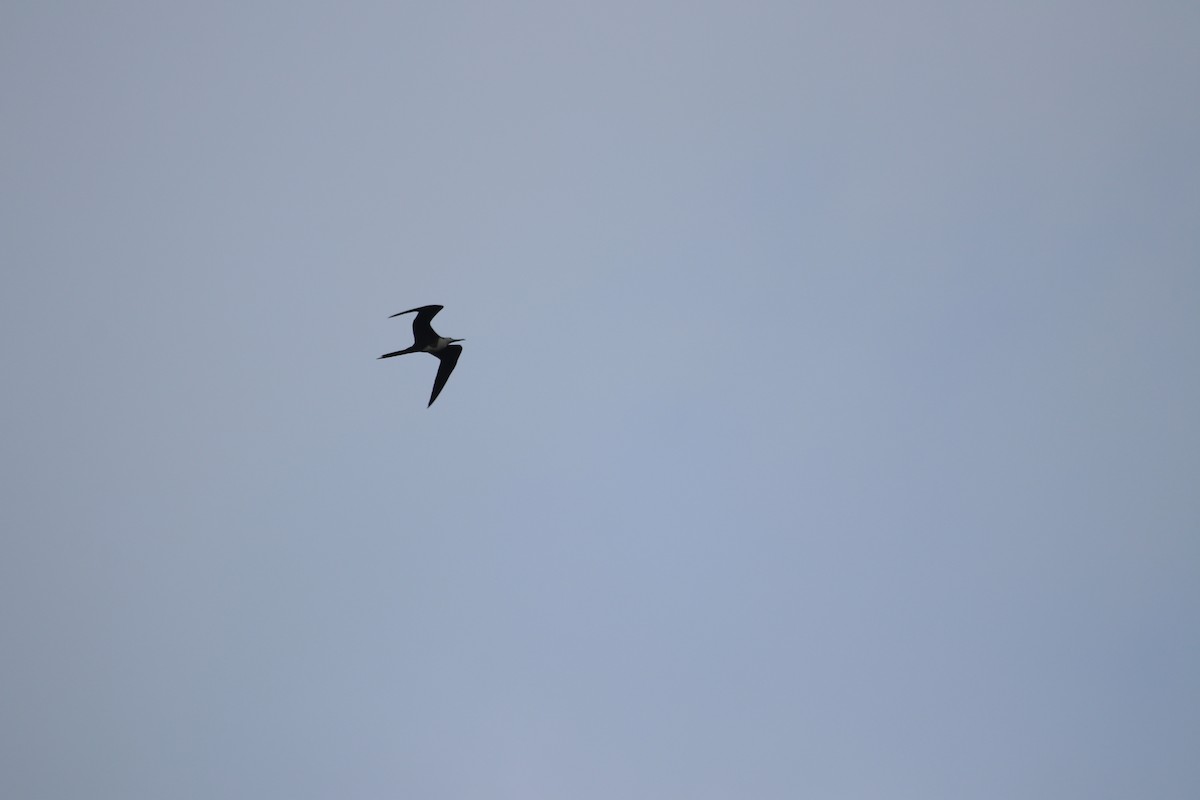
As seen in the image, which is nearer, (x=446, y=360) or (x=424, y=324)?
(x=424, y=324)

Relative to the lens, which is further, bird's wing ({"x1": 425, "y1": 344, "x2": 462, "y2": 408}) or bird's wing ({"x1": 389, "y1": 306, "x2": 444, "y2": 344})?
bird's wing ({"x1": 425, "y1": 344, "x2": 462, "y2": 408})

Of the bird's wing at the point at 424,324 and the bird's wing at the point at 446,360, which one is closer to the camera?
the bird's wing at the point at 424,324

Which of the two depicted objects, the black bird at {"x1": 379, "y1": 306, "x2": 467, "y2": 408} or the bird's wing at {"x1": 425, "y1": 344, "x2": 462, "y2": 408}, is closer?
the black bird at {"x1": 379, "y1": 306, "x2": 467, "y2": 408}

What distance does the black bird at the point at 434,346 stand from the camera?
33.1 meters

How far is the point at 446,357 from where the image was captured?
3497 cm

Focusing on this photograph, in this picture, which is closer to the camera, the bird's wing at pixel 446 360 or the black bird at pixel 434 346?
the black bird at pixel 434 346

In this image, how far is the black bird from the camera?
33088mm

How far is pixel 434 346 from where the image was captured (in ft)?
113
